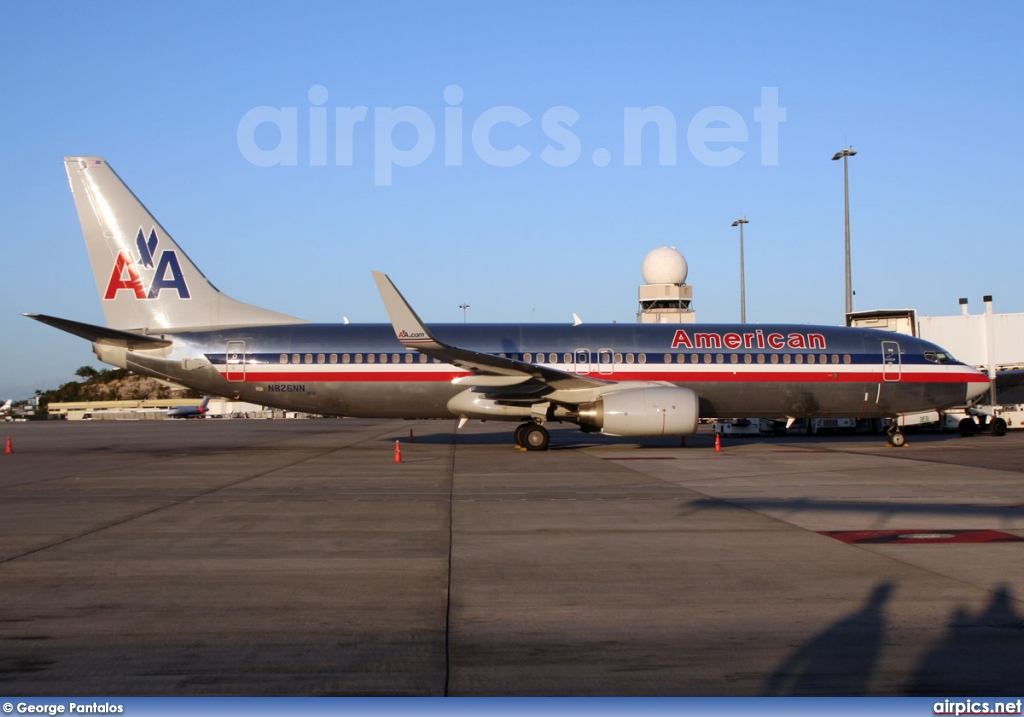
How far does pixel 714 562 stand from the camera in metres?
8.58

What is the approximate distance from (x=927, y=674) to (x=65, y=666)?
5194 millimetres

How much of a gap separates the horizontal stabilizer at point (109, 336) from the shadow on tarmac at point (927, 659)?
752 inches

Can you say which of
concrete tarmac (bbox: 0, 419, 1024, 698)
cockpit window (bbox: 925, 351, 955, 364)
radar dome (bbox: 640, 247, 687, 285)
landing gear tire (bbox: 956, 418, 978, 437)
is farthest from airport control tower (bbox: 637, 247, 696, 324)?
concrete tarmac (bbox: 0, 419, 1024, 698)

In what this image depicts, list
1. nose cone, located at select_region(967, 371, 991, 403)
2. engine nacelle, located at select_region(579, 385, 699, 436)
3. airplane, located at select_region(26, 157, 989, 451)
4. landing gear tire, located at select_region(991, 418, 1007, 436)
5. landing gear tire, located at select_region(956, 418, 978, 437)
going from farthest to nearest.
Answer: landing gear tire, located at select_region(956, 418, 978, 437) → landing gear tire, located at select_region(991, 418, 1007, 436) → nose cone, located at select_region(967, 371, 991, 403) → airplane, located at select_region(26, 157, 989, 451) → engine nacelle, located at select_region(579, 385, 699, 436)

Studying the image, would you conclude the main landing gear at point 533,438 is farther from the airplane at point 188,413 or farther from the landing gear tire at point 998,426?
the airplane at point 188,413

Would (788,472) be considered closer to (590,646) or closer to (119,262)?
(590,646)

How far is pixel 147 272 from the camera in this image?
23.4m

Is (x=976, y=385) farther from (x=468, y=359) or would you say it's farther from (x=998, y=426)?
(x=468, y=359)

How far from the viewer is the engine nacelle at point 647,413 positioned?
20.9m

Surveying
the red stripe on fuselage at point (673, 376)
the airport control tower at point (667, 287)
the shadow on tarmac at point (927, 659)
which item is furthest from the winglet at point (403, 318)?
the airport control tower at point (667, 287)

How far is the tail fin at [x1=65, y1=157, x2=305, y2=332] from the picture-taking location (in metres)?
23.0

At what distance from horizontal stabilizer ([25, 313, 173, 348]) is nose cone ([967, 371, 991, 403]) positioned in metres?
22.3

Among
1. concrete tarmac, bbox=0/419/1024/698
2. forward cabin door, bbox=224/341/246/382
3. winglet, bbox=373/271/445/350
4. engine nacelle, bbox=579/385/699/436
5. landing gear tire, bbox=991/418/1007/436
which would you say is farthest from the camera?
landing gear tire, bbox=991/418/1007/436

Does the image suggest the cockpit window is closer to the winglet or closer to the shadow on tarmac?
the winglet
